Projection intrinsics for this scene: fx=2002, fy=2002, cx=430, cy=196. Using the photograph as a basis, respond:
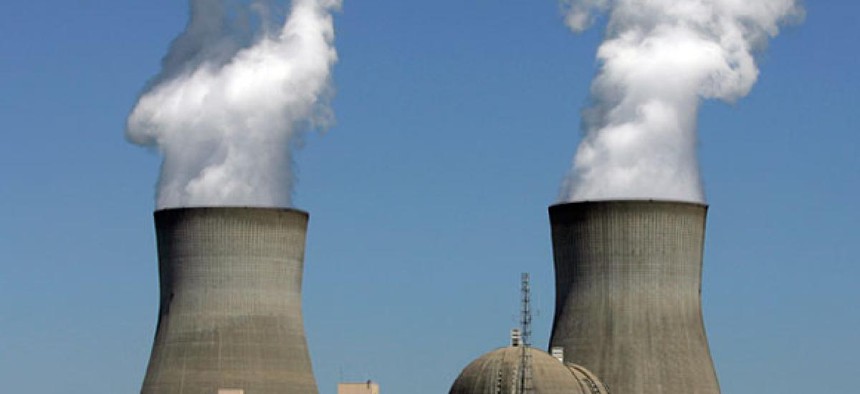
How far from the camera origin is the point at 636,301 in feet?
196

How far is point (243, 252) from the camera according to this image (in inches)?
2448

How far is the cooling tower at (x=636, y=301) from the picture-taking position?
196 feet

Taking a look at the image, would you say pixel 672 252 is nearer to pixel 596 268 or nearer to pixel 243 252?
pixel 596 268

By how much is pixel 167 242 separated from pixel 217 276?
85.1 inches

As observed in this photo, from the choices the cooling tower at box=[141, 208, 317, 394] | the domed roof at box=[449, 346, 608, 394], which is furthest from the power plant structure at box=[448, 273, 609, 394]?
the cooling tower at box=[141, 208, 317, 394]

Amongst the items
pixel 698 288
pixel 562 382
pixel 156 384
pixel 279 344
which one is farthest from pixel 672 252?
pixel 156 384

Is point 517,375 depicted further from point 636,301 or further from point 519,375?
point 636,301

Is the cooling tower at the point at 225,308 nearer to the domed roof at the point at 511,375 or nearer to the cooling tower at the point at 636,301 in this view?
the cooling tower at the point at 636,301

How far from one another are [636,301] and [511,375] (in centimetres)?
814

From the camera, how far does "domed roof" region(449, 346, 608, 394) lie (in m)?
52.8

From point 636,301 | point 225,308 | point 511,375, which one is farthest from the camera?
point 225,308

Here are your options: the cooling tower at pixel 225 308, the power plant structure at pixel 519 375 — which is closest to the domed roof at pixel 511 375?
the power plant structure at pixel 519 375

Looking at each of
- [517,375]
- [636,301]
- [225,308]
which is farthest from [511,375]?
[225,308]

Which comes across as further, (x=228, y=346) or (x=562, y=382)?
(x=228, y=346)
